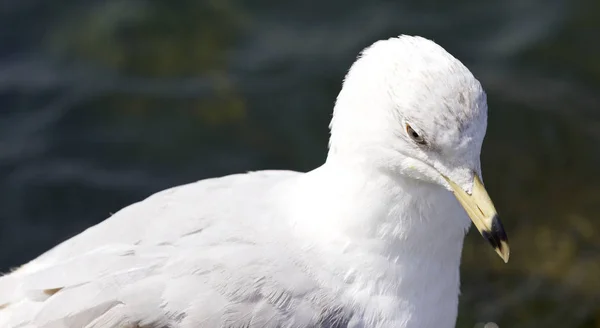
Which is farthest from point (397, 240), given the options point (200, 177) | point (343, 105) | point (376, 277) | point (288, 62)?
point (288, 62)

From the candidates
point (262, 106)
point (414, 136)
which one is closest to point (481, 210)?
point (414, 136)

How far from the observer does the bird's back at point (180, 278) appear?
12.3 feet

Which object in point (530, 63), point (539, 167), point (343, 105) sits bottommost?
point (539, 167)

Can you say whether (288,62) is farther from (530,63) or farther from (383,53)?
(383,53)

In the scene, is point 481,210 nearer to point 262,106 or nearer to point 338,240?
point 338,240

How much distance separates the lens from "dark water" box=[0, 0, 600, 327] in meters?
6.31

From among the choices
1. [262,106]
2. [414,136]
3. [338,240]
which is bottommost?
[338,240]

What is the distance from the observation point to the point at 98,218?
6.50 meters

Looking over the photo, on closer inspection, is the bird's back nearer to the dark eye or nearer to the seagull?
the seagull

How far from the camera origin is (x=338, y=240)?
4.03 metres

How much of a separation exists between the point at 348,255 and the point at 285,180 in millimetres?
647

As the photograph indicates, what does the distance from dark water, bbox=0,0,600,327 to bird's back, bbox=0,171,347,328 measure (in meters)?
2.28

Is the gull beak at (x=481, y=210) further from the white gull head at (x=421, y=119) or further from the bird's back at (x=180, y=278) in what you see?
the bird's back at (x=180, y=278)

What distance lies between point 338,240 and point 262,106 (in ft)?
10.1
